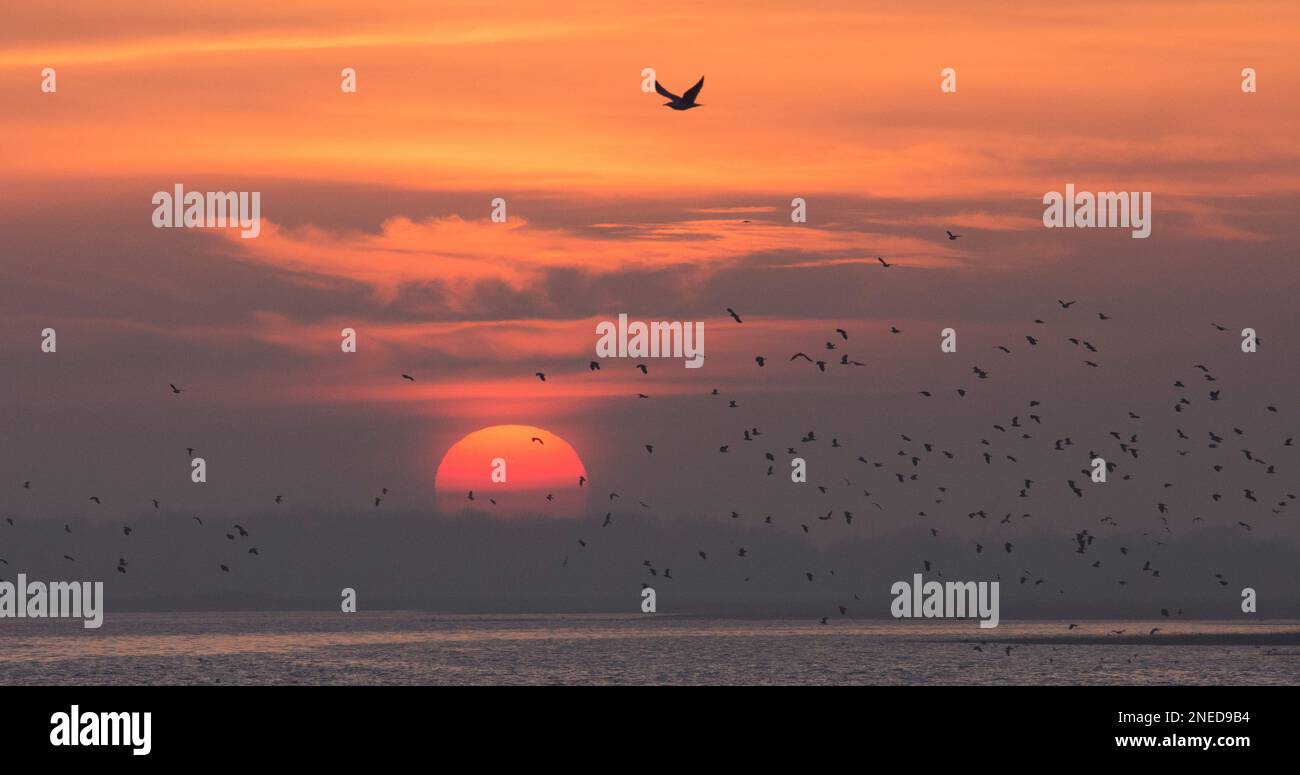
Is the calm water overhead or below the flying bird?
below

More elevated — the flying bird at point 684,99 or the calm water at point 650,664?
the flying bird at point 684,99

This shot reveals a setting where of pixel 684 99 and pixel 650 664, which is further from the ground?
pixel 684 99

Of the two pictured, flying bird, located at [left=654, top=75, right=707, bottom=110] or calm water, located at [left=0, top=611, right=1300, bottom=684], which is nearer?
flying bird, located at [left=654, top=75, right=707, bottom=110]

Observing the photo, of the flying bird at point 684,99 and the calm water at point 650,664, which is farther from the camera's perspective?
the calm water at point 650,664

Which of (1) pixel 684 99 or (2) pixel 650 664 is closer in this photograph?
(1) pixel 684 99
